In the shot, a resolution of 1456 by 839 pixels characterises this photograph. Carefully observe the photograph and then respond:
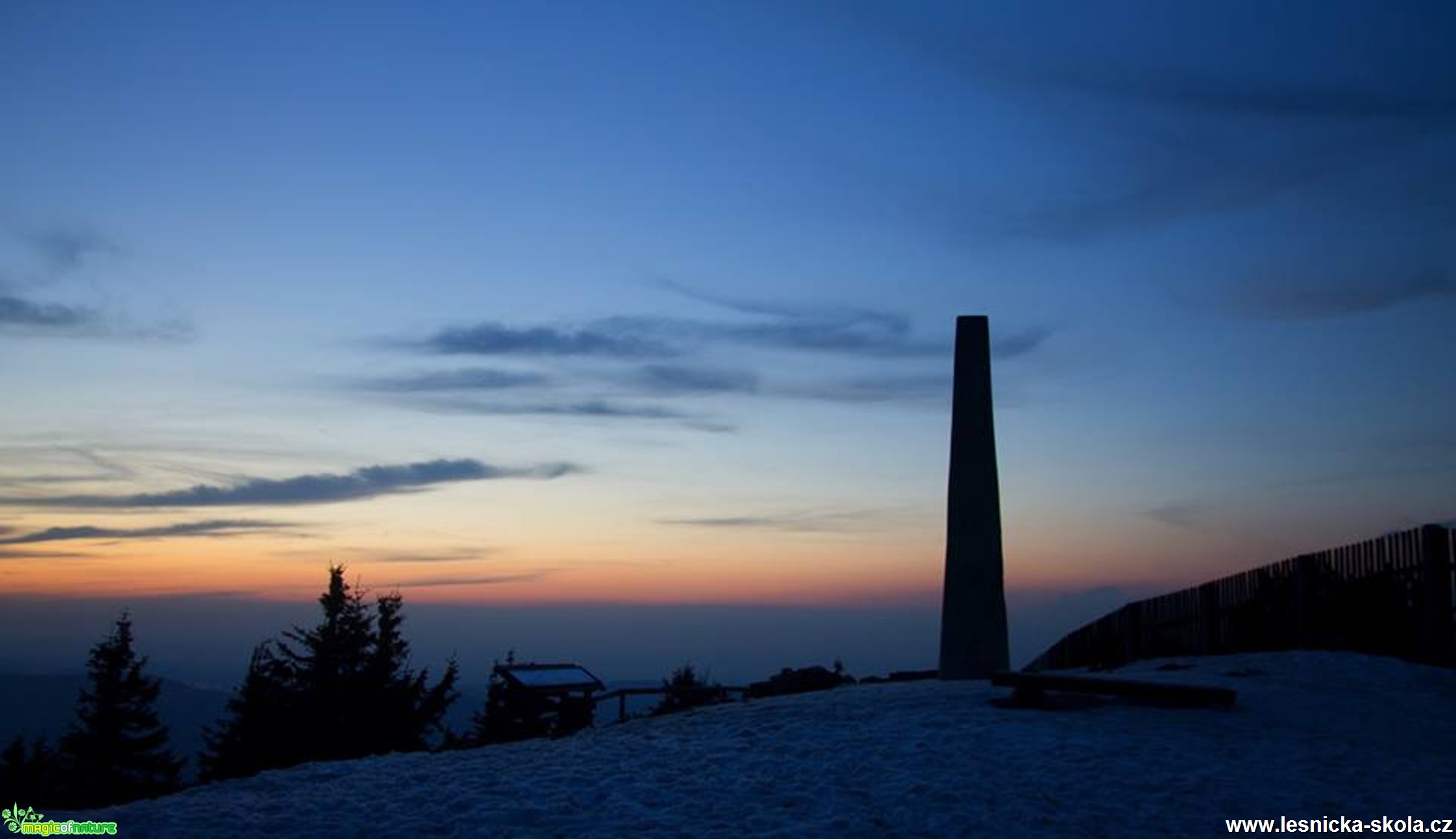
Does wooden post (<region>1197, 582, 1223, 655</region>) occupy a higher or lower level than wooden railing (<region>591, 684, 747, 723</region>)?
higher

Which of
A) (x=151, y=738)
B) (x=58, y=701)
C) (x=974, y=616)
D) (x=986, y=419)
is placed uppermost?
(x=986, y=419)

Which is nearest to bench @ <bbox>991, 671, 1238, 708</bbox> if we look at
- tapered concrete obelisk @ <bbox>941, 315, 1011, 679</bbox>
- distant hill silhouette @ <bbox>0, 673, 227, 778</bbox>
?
tapered concrete obelisk @ <bbox>941, 315, 1011, 679</bbox>

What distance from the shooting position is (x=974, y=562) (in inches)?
687

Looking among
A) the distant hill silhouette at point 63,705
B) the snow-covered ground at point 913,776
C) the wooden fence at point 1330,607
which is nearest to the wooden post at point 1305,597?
the wooden fence at point 1330,607

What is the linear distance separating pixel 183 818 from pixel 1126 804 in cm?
859

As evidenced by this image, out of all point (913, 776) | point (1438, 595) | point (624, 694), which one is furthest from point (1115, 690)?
point (624, 694)

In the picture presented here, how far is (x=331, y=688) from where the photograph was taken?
35.7m

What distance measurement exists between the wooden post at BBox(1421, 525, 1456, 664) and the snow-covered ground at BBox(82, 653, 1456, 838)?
99 centimetres

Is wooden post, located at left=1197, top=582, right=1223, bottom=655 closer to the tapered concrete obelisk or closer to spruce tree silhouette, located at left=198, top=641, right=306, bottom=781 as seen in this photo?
the tapered concrete obelisk

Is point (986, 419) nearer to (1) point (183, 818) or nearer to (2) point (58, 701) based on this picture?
(1) point (183, 818)

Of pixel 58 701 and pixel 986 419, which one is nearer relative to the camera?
pixel 986 419

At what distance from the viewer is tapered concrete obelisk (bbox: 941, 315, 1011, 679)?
1739cm

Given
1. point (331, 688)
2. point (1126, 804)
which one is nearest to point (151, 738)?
point (331, 688)

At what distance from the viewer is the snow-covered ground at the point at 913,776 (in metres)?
9.48
